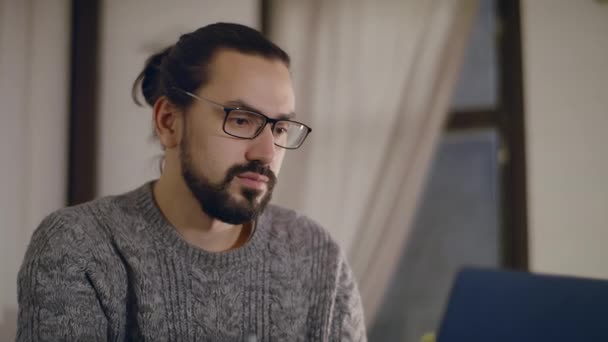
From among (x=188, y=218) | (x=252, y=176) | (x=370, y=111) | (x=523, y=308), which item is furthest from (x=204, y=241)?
(x=370, y=111)

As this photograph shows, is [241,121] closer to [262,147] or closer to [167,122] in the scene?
[262,147]

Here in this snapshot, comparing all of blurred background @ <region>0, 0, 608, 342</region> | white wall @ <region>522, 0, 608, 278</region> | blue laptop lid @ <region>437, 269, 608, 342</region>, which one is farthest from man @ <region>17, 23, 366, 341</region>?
white wall @ <region>522, 0, 608, 278</region>

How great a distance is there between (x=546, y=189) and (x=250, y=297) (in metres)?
1.19

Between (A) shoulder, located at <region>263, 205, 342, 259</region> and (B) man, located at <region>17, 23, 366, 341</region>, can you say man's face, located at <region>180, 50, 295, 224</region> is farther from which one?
(A) shoulder, located at <region>263, 205, 342, 259</region>

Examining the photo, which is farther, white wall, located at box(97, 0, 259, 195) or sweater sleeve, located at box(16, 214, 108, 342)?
white wall, located at box(97, 0, 259, 195)

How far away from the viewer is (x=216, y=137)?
1.12 metres

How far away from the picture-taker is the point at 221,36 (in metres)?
1.21

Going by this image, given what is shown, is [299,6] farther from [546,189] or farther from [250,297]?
[250,297]

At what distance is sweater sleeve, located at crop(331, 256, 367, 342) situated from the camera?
121 centimetres

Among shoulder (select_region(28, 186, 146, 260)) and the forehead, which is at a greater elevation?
the forehead

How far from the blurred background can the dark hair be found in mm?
541

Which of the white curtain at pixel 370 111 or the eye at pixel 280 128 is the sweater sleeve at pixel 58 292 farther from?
the white curtain at pixel 370 111

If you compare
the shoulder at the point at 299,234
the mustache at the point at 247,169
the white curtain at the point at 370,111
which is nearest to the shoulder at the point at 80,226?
the mustache at the point at 247,169

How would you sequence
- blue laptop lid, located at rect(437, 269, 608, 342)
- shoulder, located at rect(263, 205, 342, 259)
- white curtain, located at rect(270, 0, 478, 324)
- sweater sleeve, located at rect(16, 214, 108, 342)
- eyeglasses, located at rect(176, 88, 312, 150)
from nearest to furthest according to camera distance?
blue laptop lid, located at rect(437, 269, 608, 342) < sweater sleeve, located at rect(16, 214, 108, 342) < eyeglasses, located at rect(176, 88, 312, 150) < shoulder, located at rect(263, 205, 342, 259) < white curtain, located at rect(270, 0, 478, 324)
